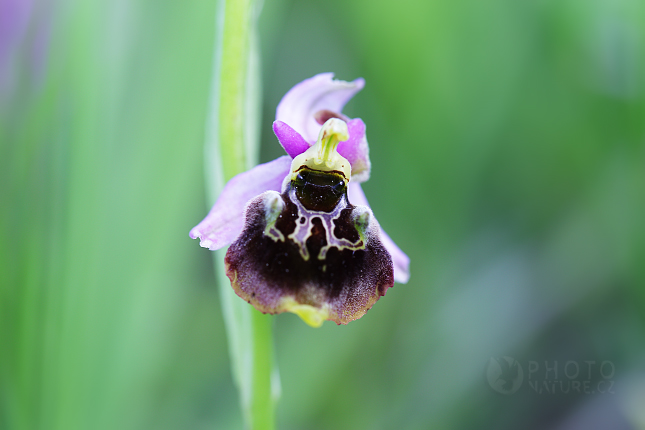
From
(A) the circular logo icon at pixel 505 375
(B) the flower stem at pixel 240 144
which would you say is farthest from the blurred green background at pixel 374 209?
(B) the flower stem at pixel 240 144

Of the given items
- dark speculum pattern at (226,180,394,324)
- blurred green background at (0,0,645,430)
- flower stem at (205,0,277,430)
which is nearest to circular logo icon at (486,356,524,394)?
blurred green background at (0,0,645,430)

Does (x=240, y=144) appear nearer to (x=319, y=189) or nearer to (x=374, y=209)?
(x=319, y=189)

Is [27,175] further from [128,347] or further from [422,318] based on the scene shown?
[422,318]

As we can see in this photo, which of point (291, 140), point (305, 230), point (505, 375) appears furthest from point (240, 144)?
point (505, 375)

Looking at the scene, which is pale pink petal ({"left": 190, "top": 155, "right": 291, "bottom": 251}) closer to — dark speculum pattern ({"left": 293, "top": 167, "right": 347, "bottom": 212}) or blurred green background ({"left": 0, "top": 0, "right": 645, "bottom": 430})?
dark speculum pattern ({"left": 293, "top": 167, "right": 347, "bottom": 212})

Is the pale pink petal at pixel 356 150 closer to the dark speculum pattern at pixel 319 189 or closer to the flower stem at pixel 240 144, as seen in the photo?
the dark speculum pattern at pixel 319 189

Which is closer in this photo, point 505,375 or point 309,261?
Answer: point 309,261
